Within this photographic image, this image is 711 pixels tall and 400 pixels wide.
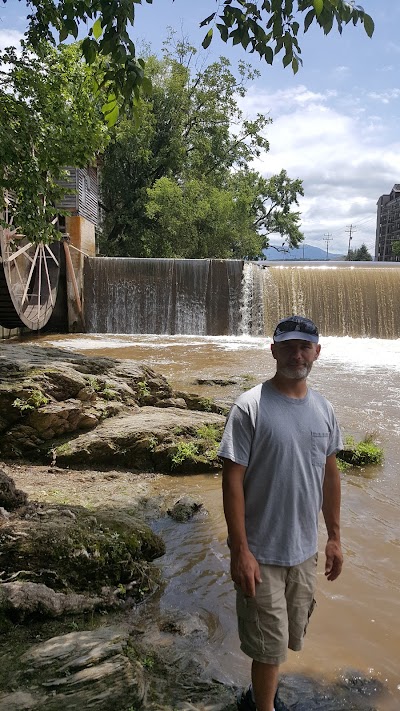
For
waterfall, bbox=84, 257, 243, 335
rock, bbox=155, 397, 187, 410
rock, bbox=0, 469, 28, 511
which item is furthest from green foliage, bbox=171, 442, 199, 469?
waterfall, bbox=84, 257, 243, 335

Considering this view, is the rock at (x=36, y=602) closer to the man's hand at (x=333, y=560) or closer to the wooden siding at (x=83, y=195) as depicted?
the man's hand at (x=333, y=560)

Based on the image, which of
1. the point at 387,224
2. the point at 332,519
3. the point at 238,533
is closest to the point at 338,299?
the point at 332,519

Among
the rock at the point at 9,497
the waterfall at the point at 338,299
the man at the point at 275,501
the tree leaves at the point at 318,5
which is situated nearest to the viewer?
the man at the point at 275,501

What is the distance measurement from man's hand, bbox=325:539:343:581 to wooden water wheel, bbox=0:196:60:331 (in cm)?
1226

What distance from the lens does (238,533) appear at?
1.96 meters

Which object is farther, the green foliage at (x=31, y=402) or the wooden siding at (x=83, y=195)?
the wooden siding at (x=83, y=195)

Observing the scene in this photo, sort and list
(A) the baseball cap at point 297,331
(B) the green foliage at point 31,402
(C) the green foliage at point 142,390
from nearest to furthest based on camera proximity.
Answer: (A) the baseball cap at point 297,331, (B) the green foliage at point 31,402, (C) the green foliage at point 142,390

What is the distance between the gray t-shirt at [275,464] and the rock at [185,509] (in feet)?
7.21

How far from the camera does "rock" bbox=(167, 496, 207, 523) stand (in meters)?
4.17

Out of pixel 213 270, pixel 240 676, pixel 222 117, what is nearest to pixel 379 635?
pixel 240 676

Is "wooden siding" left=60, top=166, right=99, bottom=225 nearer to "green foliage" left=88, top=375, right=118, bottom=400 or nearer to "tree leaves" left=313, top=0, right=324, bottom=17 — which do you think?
"green foliage" left=88, top=375, right=118, bottom=400

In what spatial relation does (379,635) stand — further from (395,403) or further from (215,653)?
(395,403)

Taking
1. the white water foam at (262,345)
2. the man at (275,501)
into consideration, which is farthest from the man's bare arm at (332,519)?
the white water foam at (262,345)

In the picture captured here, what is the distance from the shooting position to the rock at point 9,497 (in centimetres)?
337
